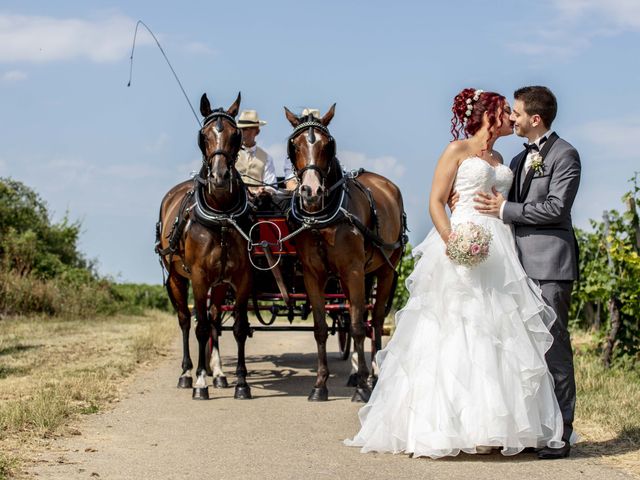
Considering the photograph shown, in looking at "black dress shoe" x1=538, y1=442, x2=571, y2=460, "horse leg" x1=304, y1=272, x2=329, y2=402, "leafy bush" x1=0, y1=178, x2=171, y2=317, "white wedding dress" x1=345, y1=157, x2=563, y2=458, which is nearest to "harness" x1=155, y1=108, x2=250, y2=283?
"horse leg" x1=304, y1=272, x2=329, y2=402

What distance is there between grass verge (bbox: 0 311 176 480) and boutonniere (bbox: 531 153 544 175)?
3.91 meters

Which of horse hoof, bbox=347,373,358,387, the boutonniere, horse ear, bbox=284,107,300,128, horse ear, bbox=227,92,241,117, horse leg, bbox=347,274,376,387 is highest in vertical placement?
horse ear, bbox=227,92,241,117

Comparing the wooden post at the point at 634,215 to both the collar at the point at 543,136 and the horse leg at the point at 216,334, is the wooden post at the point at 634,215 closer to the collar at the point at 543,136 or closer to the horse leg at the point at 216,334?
the horse leg at the point at 216,334

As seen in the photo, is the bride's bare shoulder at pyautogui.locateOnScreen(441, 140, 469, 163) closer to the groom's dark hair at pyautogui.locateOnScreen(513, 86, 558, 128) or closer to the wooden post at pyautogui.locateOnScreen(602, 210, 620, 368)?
the groom's dark hair at pyautogui.locateOnScreen(513, 86, 558, 128)

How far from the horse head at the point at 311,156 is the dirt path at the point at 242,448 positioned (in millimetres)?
1951

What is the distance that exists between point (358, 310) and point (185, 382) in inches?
93.9

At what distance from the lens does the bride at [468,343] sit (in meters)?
6.45

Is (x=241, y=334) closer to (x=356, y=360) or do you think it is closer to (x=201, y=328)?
(x=201, y=328)

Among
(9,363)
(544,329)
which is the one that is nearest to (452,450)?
(544,329)

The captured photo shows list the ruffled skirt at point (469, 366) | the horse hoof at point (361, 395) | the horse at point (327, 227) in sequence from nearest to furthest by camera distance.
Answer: the ruffled skirt at point (469, 366), the horse at point (327, 227), the horse hoof at point (361, 395)

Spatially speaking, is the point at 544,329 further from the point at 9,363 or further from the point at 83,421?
the point at 9,363

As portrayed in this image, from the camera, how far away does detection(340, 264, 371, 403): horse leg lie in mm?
9453

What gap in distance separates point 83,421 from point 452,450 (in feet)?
10.9

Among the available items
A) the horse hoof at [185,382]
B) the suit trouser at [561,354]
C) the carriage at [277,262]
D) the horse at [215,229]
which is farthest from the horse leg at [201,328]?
the suit trouser at [561,354]
